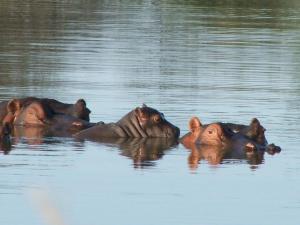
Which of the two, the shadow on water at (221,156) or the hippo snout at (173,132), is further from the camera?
the hippo snout at (173,132)

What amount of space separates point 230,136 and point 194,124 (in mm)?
448

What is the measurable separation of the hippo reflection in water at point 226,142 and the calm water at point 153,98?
0.52 feet

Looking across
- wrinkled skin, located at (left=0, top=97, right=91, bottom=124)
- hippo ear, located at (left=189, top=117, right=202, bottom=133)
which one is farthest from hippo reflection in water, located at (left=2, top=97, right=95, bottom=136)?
hippo ear, located at (left=189, top=117, right=202, bottom=133)

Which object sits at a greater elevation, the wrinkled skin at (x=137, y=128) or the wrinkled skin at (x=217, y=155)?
the wrinkled skin at (x=137, y=128)

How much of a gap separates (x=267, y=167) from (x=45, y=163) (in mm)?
2097

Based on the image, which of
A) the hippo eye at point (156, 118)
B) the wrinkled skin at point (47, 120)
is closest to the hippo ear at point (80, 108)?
the wrinkled skin at point (47, 120)

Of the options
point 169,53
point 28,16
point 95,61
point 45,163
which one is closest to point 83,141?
point 45,163

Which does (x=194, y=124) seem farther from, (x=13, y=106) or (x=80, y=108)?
(x=13, y=106)

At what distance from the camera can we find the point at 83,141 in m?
14.3

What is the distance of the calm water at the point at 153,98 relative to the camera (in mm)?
9961

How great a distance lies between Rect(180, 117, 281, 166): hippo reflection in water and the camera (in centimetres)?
1333

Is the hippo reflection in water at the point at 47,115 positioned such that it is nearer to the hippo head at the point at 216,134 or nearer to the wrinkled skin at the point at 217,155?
the hippo head at the point at 216,134

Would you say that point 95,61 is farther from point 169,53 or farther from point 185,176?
point 185,176

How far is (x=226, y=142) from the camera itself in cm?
1387
